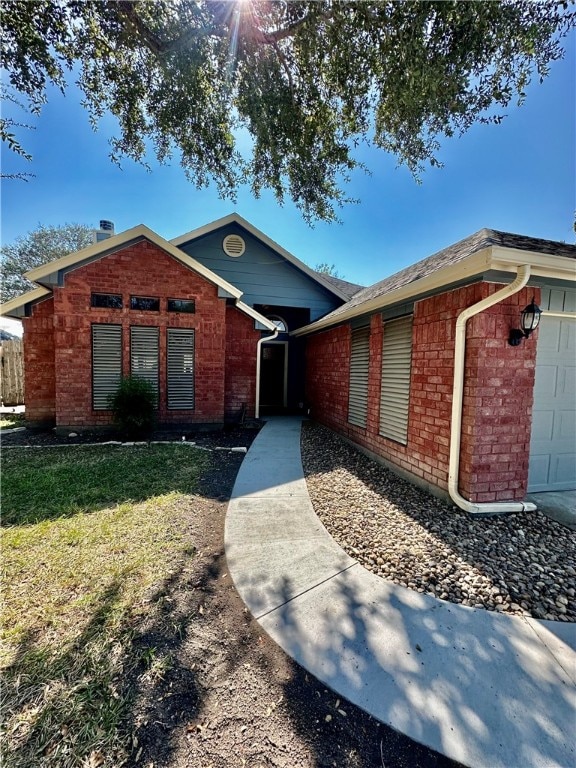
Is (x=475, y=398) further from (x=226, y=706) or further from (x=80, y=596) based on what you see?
(x=80, y=596)

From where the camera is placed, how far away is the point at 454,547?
122 inches

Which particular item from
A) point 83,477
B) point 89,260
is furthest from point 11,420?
point 83,477

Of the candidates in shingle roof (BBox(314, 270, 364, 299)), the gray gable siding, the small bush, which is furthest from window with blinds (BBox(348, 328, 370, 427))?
shingle roof (BBox(314, 270, 364, 299))

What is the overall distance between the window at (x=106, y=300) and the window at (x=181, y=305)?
1.14 meters

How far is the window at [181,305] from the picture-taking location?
774 cm

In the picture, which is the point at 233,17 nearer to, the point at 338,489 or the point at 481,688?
the point at 338,489

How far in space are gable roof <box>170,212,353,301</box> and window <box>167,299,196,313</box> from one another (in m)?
3.31

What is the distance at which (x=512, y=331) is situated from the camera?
12.3 ft

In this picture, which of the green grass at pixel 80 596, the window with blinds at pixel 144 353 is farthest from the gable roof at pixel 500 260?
the window with blinds at pixel 144 353

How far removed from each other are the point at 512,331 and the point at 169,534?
4.53 meters

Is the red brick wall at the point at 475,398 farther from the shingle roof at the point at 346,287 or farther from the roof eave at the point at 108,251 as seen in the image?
the shingle roof at the point at 346,287

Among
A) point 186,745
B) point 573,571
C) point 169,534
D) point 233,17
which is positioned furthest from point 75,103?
point 573,571

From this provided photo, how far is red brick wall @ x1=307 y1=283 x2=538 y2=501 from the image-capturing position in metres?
3.71

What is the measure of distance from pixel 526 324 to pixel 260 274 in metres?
8.94
